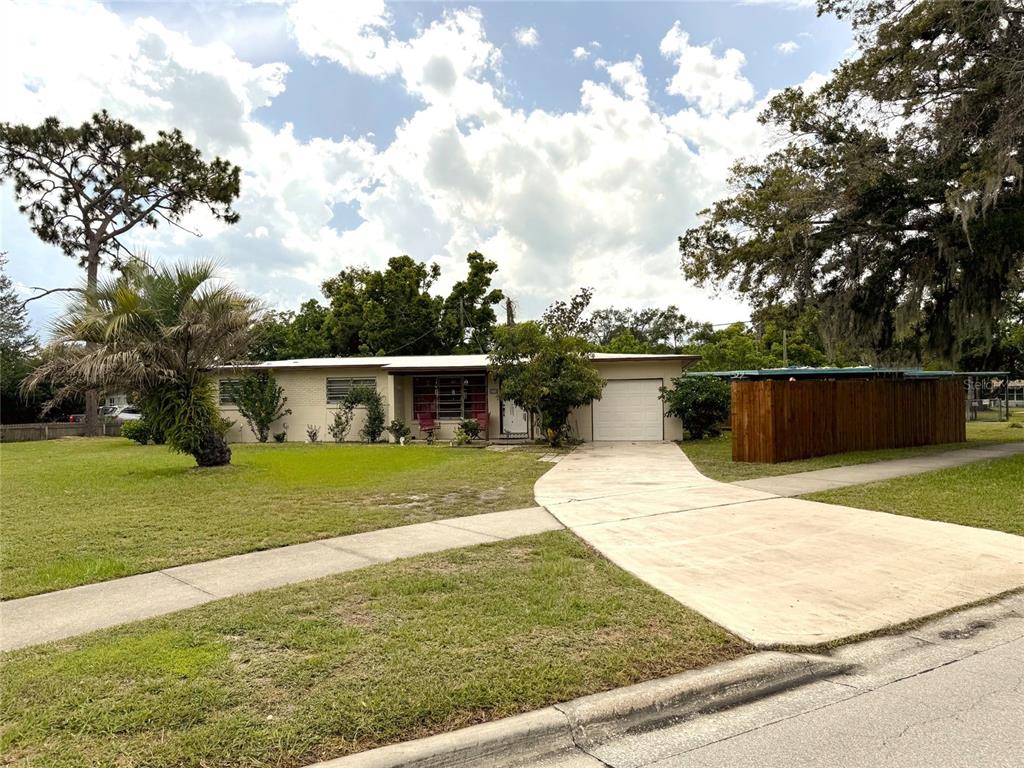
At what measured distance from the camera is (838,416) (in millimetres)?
16266

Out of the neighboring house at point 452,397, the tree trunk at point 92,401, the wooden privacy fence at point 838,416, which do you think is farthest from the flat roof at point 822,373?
the tree trunk at point 92,401

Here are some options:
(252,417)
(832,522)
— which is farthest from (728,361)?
(832,522)

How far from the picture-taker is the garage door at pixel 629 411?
21.6 metres

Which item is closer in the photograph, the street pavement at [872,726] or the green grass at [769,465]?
the street pavement at [872,726]

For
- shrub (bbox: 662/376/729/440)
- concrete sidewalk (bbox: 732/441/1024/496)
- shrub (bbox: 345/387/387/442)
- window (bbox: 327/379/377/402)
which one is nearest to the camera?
concrete sidewalk (bbox: 732/441/1024/496)

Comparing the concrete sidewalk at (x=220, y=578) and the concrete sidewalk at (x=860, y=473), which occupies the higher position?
the concrete sidewalk at (x=220, y=578)

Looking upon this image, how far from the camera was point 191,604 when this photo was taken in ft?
Answer: 17.0

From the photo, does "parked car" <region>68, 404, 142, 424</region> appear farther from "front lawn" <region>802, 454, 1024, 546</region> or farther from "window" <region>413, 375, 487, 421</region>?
"front lawn" <region>802, 454, 1024, 546</region>

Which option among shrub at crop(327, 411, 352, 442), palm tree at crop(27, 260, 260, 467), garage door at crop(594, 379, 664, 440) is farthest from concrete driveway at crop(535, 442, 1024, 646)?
shrub at crop(327, 411, 352, 442)

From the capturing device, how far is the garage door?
849 inches

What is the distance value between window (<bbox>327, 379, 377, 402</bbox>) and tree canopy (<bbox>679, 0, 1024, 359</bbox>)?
10.8 m

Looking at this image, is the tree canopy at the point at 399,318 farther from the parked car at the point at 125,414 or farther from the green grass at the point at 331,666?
the green grass at the point at 331,666

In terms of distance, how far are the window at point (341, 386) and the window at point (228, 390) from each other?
287cm

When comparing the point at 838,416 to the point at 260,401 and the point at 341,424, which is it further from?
the point at 260,401
